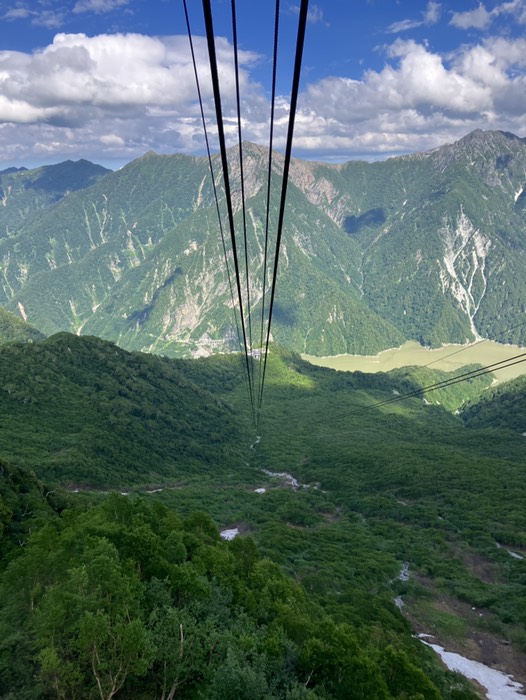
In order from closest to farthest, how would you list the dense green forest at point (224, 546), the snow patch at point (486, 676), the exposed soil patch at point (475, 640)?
the dense green forest at point (224, 546)
the snow patch at point (486, 676)
the exposed soil patch at point (475, 640)

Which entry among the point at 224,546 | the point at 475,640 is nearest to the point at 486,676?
the point at 475,640

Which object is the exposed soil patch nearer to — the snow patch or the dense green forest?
the dense green forest

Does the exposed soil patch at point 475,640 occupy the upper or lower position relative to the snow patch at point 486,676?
lower

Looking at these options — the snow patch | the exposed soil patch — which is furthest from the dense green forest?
the snow patch

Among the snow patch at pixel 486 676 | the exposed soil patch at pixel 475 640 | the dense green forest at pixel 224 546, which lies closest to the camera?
the dense green forest at pixel 224 546

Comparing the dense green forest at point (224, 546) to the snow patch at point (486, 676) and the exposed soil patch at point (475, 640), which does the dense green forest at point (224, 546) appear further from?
the snow patch at point (486, 676)

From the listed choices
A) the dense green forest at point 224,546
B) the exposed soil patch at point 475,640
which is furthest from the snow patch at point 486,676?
the dense green forest at point 224,546

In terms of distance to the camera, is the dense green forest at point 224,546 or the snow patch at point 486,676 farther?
the snow patch at point 486,676

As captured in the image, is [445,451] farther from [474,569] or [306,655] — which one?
[306,655]
